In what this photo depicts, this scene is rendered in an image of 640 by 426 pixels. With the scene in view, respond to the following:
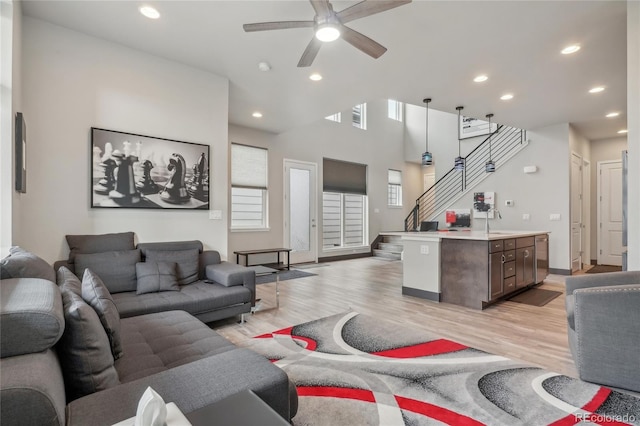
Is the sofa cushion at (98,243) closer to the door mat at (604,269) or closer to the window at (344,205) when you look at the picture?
the window at (344,205)

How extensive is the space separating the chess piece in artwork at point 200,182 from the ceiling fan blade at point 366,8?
245 cm

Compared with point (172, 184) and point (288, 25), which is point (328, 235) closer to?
point (172, 184)

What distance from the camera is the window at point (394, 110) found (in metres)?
9.95

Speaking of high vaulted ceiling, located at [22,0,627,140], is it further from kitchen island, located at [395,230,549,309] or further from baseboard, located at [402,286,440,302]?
baseboard, located at [402,286,440,302]

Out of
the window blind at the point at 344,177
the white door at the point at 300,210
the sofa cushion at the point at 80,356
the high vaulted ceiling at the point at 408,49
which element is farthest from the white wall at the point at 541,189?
the sofa cushion at the point at 80,356

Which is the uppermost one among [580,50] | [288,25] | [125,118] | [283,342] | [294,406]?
[580,50]

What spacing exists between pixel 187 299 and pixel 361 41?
2778 mm

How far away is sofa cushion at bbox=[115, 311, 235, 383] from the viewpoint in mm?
1621

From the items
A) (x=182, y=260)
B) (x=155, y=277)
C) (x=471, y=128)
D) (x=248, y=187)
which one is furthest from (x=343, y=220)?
(x=155, y=277)

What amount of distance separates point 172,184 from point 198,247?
821 millimetres

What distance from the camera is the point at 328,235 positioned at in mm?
8211

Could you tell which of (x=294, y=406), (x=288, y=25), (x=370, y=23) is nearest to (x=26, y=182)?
(x=288, y=25)

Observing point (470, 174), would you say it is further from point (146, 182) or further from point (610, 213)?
point (146, 182)

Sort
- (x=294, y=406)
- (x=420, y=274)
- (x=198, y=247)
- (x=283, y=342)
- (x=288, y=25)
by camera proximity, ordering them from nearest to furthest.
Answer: (x=294, y=406) → (x=288, y=25) → (x=283, y=342) → (x=198, y=247) → (x=420, y=274)
